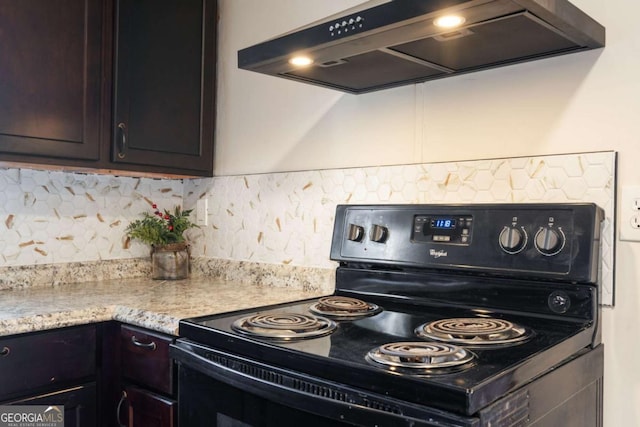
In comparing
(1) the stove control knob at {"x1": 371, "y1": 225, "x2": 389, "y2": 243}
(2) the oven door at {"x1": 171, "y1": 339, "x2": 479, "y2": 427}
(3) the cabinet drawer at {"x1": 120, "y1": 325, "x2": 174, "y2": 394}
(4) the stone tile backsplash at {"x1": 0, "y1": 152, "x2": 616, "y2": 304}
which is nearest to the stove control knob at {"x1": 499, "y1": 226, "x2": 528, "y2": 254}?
(4) the stone tile backsplash at {"x1": 0, "y1": 152, "x2": 616, "y2": 304}

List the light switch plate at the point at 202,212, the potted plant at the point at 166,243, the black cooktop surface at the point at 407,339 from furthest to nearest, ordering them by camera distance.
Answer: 1. the light switch plate at the point at 202,212
2. the potted plant at the point at 166,243
3. the black cooktop surface at the point at 407,339

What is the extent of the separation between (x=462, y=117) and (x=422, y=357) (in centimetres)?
83

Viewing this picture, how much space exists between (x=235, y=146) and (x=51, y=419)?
45.3 inches

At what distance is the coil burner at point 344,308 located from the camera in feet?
4.41

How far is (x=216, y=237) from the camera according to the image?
2.26 meters

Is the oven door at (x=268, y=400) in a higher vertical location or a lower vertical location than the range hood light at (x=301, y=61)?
lower

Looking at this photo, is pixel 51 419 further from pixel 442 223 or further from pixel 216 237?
pixel 442 223

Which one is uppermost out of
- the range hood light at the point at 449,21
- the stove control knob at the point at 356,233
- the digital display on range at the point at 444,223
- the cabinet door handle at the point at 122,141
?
the range hood light at the point at 449,21

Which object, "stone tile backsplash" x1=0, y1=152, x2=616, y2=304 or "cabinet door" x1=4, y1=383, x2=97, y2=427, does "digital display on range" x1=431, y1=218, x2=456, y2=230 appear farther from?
"cabinet door" x1=4, y1=383, x2=97, y2=427

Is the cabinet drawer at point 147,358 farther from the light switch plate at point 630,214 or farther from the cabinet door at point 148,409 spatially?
the light switch plate at point 630,214

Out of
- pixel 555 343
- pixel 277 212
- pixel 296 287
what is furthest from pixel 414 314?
pixel 277 212

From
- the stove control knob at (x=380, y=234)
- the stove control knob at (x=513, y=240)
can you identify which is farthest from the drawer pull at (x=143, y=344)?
the stove control knob at (x=513, y=240)

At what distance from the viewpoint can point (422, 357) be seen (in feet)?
3.03

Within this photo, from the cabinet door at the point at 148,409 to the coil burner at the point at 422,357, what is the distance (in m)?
0.72
